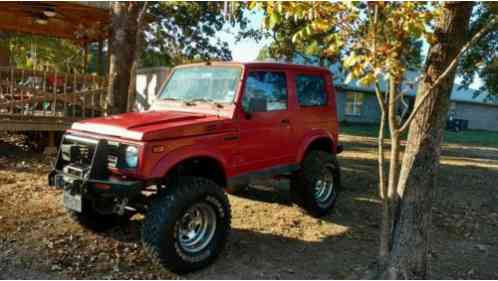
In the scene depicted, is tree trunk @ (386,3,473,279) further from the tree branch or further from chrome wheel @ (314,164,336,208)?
chrome wheel @ (314,164,336,208)

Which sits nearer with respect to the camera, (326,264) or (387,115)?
(387,115)

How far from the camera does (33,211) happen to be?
18.7 ft

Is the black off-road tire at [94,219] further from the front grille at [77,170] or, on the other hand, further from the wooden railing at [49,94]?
the wooden railing at [49,94]

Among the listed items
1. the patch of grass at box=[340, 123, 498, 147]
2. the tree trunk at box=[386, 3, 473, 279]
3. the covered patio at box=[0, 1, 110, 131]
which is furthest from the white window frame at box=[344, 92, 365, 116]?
the tree trunk at box=[386, 3, 473, 279]

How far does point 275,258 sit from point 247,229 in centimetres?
91

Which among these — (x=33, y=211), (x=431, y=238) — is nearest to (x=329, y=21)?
(x=431, y=238)

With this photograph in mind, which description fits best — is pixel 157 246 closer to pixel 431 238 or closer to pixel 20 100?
pixel 431 238

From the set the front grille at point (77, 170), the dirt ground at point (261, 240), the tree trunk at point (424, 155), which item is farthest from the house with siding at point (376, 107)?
the front grille at point (77, 170)

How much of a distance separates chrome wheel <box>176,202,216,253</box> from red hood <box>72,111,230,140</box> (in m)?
0.83

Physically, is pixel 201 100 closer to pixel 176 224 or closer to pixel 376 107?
pixel 176 224

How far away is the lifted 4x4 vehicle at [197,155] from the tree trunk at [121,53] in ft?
13.2

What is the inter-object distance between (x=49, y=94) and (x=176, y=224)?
6.28 meters

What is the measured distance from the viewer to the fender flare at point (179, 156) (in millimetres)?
4012

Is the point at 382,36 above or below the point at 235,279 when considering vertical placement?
above
